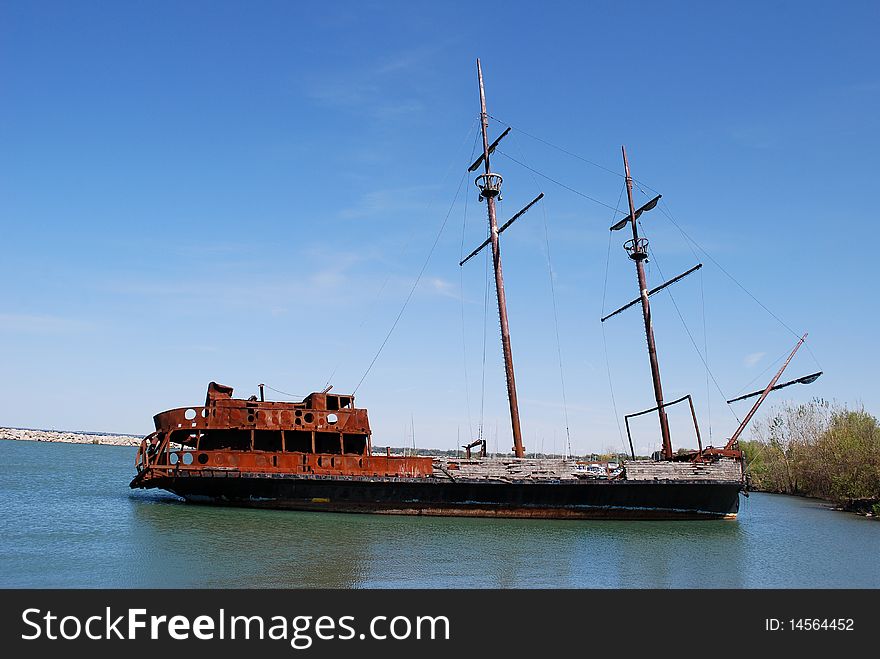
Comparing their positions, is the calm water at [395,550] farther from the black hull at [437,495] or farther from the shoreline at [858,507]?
the shoreline at [858,507]

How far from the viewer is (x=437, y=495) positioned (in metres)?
28.0

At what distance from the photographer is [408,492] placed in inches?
1099

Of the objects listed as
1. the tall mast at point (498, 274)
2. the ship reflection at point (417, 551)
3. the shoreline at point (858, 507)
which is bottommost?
the shoreline at point (858, 507)

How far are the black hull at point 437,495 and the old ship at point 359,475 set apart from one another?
4 cm

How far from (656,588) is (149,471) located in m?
21.8

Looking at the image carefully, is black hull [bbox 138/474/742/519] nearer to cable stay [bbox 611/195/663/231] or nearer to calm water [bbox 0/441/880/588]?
calm water [bbox 0/441/880/588]

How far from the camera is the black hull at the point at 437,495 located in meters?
27.5

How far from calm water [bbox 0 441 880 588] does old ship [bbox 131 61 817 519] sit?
0.90 meters

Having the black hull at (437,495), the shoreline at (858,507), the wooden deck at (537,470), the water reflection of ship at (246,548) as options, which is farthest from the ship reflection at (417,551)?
the shoreline at (858,507)
